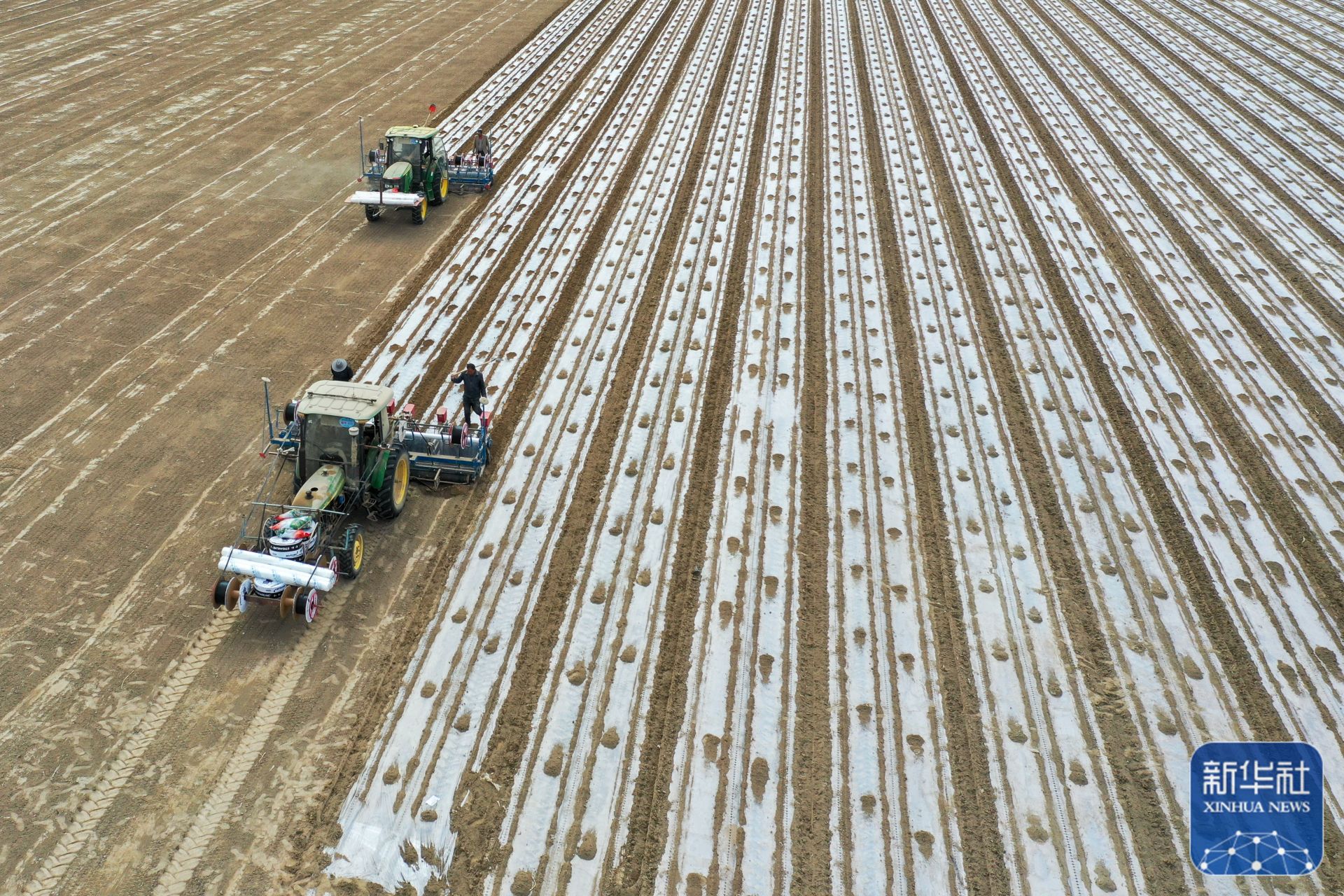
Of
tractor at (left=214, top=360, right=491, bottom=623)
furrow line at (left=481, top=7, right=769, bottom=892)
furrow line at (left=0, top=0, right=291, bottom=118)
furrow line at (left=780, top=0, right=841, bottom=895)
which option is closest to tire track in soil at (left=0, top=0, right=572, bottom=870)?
tractor at (left=214, top=360, right=491, bottom=623)

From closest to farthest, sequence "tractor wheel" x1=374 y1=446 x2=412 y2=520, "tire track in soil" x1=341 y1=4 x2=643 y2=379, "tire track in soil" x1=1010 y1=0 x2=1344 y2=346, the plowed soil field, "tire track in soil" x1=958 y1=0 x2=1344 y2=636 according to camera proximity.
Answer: the plowed soil field, "tractor wheel" x1=374 y1=446 x2=412 y2=520, "tire track in soil" x1=958 y1=0 x2=1344 y2=636, "tire track in soil" x1=341 y1=4 x2=643 y2=379, "tire track in soil" x1=1010 y1=0 x2=1344 y2=346

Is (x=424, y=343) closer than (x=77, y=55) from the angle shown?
Yes

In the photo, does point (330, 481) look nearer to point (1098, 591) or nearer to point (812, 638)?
point (812, 638)

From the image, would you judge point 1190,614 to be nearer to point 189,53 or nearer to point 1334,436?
point 1334,436

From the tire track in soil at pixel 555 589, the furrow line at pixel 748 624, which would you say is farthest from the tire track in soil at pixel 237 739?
the furrow line at pixel 748 624

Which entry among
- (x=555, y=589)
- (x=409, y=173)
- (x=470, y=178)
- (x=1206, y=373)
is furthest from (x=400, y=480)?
(x=1206, y=373)

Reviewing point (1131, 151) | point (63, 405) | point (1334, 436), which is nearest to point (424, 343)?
point (63, 405)

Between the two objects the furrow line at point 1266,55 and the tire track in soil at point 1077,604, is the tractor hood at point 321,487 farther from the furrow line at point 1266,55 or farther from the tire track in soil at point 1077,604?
the furrow line at point 1266,55

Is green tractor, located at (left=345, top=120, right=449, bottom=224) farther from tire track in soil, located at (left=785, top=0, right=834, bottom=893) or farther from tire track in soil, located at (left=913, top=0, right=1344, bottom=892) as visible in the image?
tire track in soil, located at (left=913, top=0, right=1344, bottom=892)
